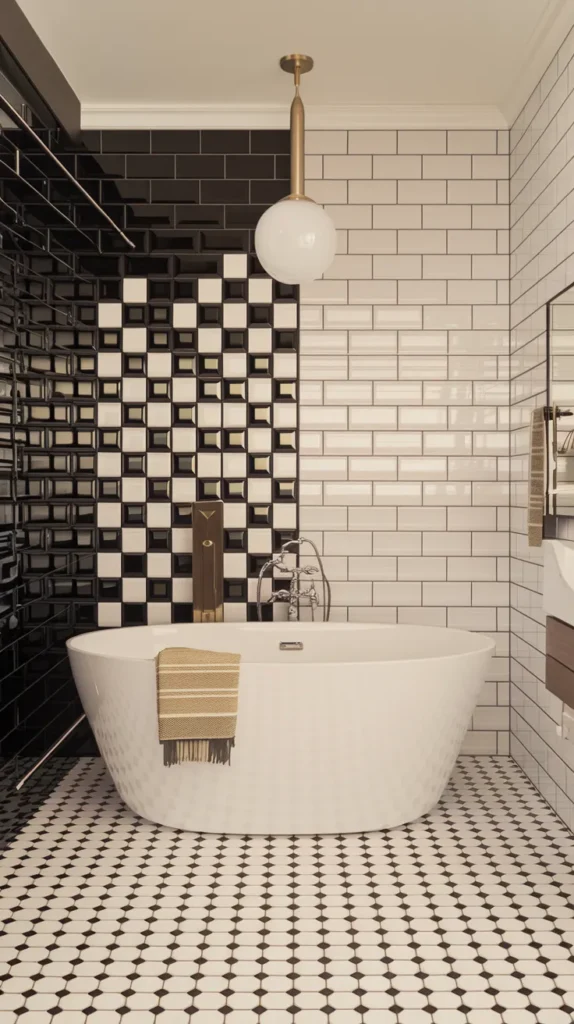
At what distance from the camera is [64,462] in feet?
13.2

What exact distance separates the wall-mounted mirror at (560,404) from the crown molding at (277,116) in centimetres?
129

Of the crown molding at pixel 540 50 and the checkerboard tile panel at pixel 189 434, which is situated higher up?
the crown molding at pixel 540 50

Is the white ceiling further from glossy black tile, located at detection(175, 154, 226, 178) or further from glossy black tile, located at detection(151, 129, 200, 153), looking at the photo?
glossy black tile, located at detection(175, 154, 226, 178)

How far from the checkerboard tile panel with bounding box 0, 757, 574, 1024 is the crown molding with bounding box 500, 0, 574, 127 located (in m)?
2.91

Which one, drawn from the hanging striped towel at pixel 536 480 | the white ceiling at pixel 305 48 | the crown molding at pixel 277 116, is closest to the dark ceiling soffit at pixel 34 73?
the white ceiling at pixel 305 48

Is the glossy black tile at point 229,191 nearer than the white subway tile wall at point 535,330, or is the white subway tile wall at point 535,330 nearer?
the white subway tile wall at point 535,330

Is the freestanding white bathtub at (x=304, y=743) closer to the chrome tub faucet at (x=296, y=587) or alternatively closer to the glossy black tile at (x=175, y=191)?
the chrome tub faucet at (x=296, y=587)

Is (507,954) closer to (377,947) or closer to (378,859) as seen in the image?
(377,947)

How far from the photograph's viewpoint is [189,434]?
4059 mm

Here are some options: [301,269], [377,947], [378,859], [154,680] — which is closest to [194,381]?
[301,269]

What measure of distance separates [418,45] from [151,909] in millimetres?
3267

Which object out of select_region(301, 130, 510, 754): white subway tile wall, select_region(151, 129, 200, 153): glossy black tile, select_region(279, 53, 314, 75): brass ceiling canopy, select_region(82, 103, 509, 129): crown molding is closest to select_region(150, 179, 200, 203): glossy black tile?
select_region(151, 129, 200, 153): glossy black tile

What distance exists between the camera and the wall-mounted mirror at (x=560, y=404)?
2.97 meters

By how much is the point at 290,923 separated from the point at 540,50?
3.22 metres
